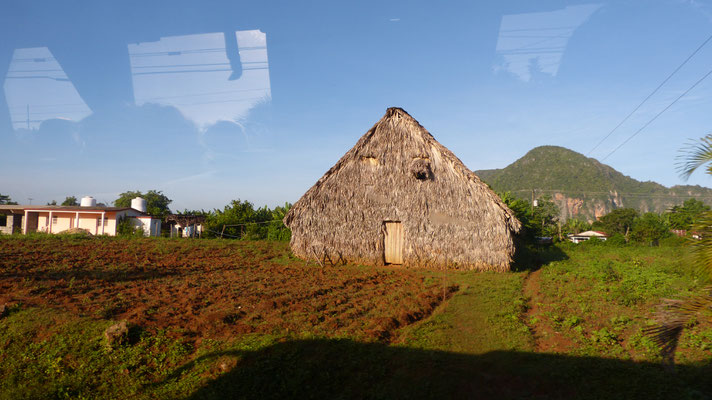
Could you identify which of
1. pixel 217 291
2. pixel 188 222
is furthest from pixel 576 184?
pixel 217 291

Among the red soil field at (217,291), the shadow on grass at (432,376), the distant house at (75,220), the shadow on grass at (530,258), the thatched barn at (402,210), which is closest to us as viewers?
the shadow on grass at (432,376)

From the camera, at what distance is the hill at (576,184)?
65.1 metres

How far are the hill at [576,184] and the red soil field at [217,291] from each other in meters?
55.4

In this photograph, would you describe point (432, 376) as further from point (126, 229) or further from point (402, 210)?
point (126, 229)

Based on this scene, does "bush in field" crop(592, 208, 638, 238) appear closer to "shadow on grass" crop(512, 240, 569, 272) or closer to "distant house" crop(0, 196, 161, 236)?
"shadow on grass" crop(512, 240, 569, 272)

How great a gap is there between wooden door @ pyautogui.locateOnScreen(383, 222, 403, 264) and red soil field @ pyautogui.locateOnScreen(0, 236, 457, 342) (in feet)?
2.81

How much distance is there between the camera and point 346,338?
18.1 feet

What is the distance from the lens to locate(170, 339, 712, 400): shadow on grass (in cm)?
405

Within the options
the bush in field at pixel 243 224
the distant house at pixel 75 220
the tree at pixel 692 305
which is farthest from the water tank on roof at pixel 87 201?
the tree at pixel 692 305

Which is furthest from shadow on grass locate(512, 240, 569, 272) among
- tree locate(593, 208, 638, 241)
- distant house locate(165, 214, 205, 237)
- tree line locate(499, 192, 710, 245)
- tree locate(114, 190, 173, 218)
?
tree locate(114, 190, 173, 218)

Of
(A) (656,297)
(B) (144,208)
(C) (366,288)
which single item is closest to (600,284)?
(A) (656,297)

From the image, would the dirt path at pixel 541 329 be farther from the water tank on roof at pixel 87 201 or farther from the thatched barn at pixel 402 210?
the water tank on roof at pixel 87 201

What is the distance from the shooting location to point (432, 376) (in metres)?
4.42

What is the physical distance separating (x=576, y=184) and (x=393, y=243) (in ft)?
204
